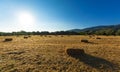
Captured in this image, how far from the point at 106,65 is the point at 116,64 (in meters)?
1.24

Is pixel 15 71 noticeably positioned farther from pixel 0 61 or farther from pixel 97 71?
pixel 97 71

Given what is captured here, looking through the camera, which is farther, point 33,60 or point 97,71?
point 33,60

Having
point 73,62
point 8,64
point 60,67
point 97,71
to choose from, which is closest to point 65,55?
point 73,62

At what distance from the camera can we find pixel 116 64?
683 inches

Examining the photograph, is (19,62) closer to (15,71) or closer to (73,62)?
(15,71)

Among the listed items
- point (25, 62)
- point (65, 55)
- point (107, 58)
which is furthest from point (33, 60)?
point (107, 58)

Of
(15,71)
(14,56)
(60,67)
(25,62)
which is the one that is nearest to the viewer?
(15,71)

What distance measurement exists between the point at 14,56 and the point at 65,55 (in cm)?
582

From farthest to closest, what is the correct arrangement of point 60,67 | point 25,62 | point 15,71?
1. point 25,62
2. point 60,67
3. point 15,71

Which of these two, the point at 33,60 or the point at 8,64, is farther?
the point at 33,60

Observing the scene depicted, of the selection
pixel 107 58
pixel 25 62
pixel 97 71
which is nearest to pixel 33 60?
pixel 25 62

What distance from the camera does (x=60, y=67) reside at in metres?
16.0

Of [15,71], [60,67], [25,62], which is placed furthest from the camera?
[25,62]

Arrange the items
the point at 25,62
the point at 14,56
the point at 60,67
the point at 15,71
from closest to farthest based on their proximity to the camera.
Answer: the point at 15,71 < the point at 60,67 < the point at 25,62 < the point at 14,56
